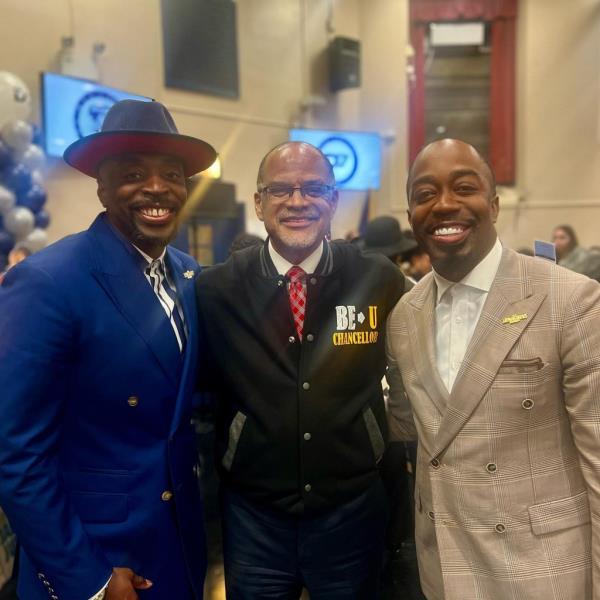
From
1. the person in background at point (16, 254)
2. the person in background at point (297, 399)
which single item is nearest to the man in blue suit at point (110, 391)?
the person in background at point (297, 399)

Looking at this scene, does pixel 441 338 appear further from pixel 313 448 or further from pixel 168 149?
pixel 168 149

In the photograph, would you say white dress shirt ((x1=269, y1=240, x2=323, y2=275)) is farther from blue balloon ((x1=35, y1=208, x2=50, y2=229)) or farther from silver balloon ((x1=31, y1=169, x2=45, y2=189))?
blue balloon ((x1=35, y1=208, x2=50, y2=229))

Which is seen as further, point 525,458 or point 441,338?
point 441,338

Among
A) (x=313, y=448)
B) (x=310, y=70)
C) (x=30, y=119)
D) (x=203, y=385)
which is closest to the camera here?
(x=313, y=448)

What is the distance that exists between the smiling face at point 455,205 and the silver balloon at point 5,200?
4081 mm

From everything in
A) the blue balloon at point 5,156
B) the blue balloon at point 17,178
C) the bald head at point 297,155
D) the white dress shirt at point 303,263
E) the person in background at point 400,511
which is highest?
the blue balloon at point 5,156

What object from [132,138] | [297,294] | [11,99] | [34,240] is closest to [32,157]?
[11,99]

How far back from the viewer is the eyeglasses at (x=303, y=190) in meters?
1.76

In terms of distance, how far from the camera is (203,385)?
1.83 metres

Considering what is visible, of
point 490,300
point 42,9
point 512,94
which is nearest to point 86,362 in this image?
point 490,300

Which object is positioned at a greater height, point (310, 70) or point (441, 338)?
point (310, 70)

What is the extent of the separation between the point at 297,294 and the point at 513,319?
2.15 ft

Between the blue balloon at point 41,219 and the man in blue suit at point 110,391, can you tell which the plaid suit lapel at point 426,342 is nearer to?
the man in blue suit at point 110,391

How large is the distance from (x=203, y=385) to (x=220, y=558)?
1501 mm
